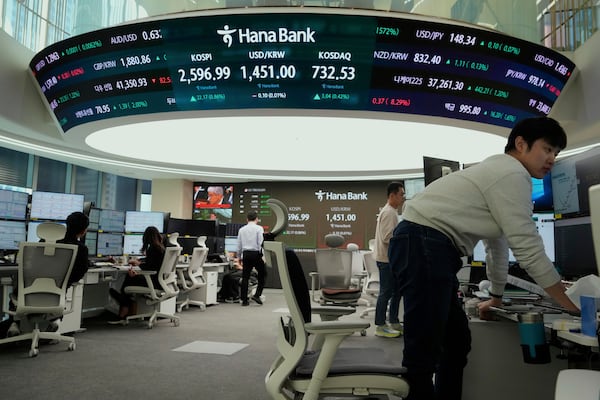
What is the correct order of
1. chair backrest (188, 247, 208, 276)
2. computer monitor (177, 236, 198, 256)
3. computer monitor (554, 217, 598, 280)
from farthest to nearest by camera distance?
1. computer monitor (177, 236, 198, 256)
2. chair backrest (188, 247, 208, 276)
3. computer monitor (554, 217, 598, 280)

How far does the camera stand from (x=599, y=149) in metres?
2.09

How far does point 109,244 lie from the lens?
6367 mm

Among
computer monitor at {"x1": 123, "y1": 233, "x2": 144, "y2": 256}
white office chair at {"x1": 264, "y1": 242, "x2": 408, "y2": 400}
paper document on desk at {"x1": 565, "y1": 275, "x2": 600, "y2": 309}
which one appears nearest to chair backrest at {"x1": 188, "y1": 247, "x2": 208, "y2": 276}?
computer monitor at {"x1": 123, "y1": 233, "x2": 144, "y2": 256}

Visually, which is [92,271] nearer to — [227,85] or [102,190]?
[227,85]

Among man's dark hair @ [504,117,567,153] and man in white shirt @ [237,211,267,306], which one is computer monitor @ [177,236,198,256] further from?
man's dark hair @ [504,117,567,153]

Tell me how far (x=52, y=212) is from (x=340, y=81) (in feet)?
12.0

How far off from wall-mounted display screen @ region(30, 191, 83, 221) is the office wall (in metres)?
4.96

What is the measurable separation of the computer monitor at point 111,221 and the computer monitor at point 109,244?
7 cm

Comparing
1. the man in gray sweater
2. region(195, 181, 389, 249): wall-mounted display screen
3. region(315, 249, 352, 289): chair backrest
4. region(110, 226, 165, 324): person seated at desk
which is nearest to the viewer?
the man in gray sweater

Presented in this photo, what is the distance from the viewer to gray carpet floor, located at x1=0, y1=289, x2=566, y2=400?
6.73 feet

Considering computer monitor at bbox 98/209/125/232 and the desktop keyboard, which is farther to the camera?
computer monitor at bbox 98/209/125/232

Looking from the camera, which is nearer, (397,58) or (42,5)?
(397,58)

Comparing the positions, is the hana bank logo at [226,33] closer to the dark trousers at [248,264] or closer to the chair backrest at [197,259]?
the chair backrest at [197,259]

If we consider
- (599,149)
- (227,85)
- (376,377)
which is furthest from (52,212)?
(599,149)
